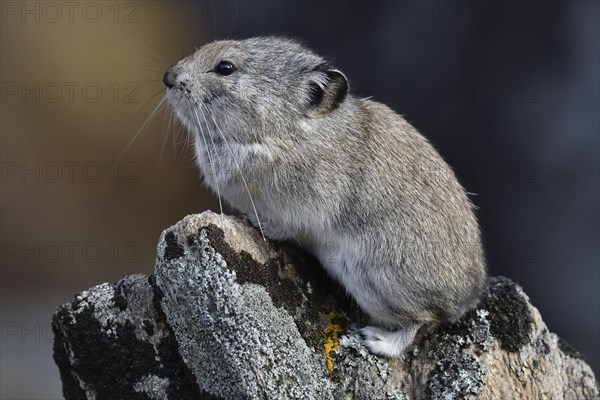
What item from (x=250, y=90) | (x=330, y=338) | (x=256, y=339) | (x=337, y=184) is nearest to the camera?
(x=256, y=339)

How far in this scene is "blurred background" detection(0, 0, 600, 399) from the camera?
10.6 meters

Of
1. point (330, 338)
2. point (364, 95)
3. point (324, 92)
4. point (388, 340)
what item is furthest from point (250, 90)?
point (364, 95)

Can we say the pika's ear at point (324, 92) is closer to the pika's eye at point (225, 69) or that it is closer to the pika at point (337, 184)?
the pika at point (337, 184)

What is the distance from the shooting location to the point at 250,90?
5.34m

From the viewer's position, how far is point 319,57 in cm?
564

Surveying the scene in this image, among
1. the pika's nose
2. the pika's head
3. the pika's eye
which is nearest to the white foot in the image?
the pika's head

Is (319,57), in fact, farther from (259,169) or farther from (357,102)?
(259,169)

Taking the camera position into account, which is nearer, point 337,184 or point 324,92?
point 337,184

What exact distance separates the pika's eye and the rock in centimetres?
111

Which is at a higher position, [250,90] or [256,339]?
[250,90]

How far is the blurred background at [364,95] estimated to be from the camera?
10.6 metres

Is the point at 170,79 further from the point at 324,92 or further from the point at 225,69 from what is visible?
the point at 324,92

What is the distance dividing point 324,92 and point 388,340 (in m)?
1.72

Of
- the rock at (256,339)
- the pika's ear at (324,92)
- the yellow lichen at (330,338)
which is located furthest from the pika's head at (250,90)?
the yellow lichen at (330,338)
